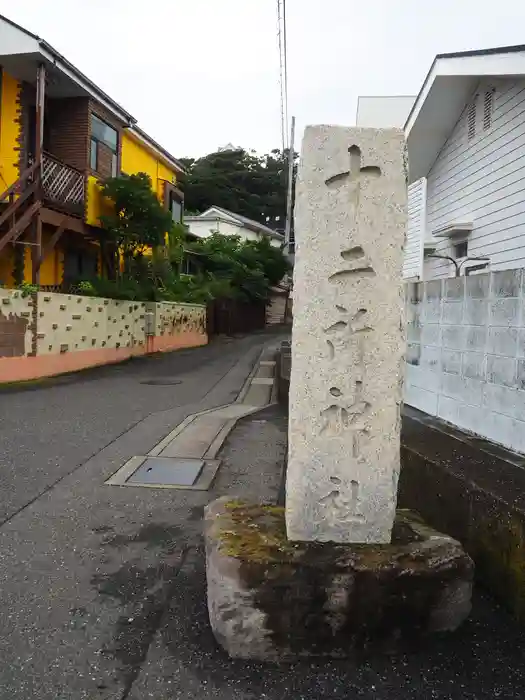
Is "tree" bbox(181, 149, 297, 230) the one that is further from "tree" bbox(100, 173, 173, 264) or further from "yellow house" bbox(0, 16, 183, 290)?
"tree" bbox(100, 173, 173, 264)

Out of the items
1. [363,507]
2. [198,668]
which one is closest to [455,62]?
[363,507]

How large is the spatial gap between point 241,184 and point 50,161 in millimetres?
37147

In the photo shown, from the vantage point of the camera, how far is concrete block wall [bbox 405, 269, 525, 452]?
4.06 meters

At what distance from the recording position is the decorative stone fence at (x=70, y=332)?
37.2 ft

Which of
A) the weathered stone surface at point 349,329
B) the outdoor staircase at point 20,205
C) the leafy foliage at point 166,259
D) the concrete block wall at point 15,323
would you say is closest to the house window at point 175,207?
the leafy foliage at point 166,259

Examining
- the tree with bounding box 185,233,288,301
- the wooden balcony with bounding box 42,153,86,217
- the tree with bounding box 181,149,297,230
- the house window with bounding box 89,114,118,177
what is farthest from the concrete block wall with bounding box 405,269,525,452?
the tree with bounding box 181,149,297,230

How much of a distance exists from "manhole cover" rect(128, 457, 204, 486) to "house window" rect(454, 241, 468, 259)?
6413 mm

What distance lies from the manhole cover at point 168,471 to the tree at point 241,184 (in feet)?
142

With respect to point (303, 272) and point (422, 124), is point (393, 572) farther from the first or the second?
point (422, 124)

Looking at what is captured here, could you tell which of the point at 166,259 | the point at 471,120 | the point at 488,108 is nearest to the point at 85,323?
the point at 166,259

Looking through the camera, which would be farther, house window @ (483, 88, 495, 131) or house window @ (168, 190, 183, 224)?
house window @ (168, 190, 183, 224)

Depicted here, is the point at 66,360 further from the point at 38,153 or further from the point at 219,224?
the point at 219,224

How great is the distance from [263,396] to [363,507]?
8.28m

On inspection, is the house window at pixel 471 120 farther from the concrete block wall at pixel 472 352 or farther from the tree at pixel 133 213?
the tree at pixel 133 213
